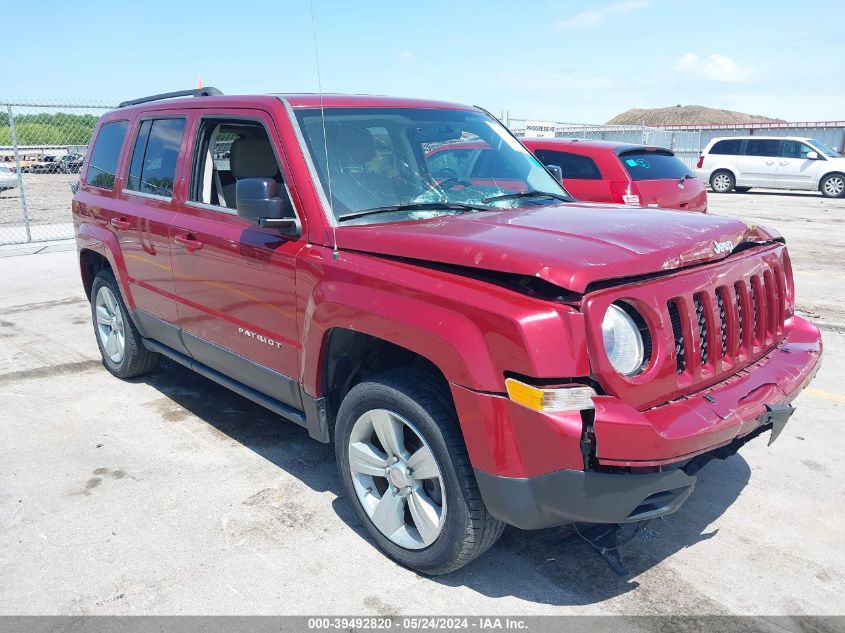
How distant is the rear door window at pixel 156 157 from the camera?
4555 mm

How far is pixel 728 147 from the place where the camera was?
22.8 meters

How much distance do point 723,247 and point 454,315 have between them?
127 cm

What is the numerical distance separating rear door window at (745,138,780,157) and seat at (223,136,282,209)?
71.1 feet

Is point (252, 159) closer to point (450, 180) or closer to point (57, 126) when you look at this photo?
point (450, 180)

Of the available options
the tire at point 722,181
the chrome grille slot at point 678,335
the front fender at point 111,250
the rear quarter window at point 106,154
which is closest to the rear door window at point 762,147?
the tire at point 722,181

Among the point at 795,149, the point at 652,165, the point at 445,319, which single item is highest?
the point at 795,149

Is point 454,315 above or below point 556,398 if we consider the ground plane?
above

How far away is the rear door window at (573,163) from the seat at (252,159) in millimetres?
5775

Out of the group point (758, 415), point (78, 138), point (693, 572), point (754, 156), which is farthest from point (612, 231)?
point (754, 156)

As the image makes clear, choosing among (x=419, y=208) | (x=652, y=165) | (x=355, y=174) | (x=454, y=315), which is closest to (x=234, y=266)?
(x=355, y=174)

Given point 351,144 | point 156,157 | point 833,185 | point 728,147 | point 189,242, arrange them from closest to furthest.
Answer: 1. point 351,144
2. point 189,242
3. point 156,157
4. point 833,185
5. point 728,147

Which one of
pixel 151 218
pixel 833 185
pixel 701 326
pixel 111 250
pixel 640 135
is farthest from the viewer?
pixel 640 135

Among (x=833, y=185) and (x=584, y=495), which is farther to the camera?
(x=833, y=185)

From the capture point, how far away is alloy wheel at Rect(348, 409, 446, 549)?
9.80 feet
